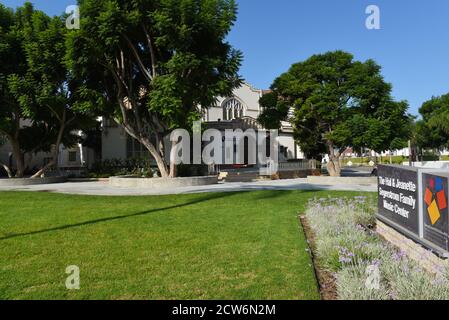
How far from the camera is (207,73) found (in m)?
18.7

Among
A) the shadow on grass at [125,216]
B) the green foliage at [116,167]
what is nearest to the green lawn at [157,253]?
the shadow on grass at [125,216]

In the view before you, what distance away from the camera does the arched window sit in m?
39.5

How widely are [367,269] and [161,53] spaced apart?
17583mm

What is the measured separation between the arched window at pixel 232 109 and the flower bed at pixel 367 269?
3205 centimetres

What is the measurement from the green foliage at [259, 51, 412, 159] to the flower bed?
45.4 ft

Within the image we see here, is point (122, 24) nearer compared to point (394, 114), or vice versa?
point (122, 24)

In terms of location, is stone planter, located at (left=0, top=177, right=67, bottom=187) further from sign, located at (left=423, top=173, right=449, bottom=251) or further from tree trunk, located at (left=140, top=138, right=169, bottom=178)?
sign, located at (left=423, top=173, right=449, bottom=251)

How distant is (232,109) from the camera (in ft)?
131

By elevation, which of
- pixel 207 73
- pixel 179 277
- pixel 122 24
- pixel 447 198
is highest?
pixel 122 24

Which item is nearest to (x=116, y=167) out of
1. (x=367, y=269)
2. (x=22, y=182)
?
(x=22, y=182)

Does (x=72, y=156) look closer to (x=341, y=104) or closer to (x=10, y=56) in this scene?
(x=10, y=56)

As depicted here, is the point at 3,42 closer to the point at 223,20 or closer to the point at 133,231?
the point at 223,20

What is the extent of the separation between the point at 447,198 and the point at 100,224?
6.90 metres

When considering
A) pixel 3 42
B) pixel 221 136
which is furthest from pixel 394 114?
pixel 3 42
